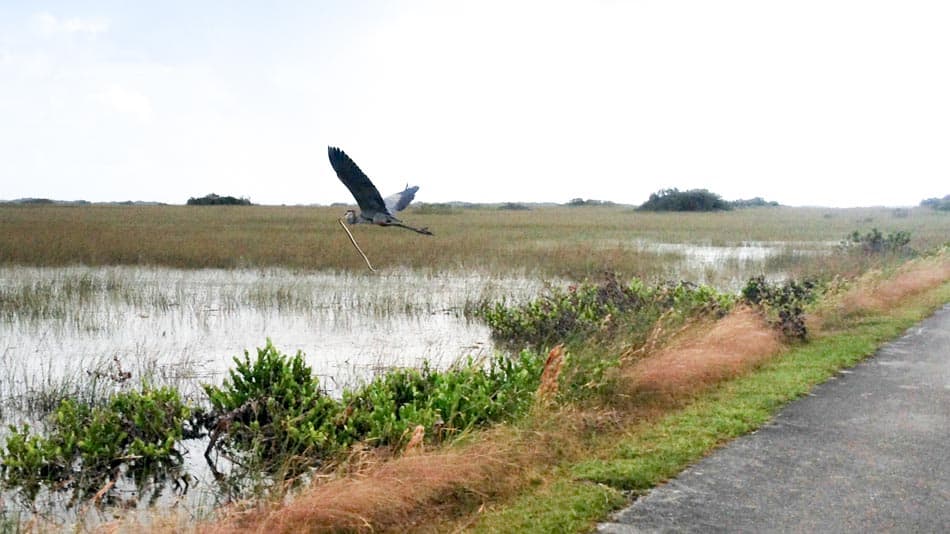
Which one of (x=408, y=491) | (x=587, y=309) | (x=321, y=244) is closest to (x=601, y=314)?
(x=587, y=309)

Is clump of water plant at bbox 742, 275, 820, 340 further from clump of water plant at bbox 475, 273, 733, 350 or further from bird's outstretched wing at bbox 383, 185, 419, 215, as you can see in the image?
bird's outstretched wing at bbox 383, 185, 419, 215

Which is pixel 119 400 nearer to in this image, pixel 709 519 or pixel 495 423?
pixel 495 423

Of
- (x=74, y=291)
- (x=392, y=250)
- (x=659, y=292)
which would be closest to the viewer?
(x=659, y=292)

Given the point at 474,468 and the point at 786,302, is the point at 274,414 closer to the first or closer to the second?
the point at 474,468

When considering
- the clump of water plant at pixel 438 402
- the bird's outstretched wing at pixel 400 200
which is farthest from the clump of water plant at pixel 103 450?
the bird's outstretched wing at pixel 400 200

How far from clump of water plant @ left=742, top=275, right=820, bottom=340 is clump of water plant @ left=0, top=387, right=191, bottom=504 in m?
6.33

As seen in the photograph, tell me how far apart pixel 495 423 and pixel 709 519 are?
A: 174cm

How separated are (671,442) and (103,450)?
139 inches

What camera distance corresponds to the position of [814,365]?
8.35 m

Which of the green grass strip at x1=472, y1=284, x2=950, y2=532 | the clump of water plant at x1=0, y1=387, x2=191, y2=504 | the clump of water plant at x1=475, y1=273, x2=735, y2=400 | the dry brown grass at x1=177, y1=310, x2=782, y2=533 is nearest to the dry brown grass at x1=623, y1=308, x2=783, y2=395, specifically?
the green grass strip at x1=472, y1=284, x2=950, y2=532

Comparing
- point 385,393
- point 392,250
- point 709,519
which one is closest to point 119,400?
point 385,393

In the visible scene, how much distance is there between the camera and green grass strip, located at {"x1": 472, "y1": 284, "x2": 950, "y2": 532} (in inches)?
179

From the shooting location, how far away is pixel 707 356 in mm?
7703

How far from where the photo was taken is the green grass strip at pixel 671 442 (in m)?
4.54
